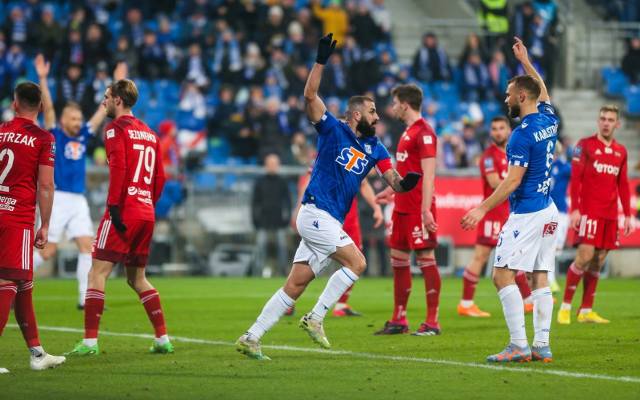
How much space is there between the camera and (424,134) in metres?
12.4

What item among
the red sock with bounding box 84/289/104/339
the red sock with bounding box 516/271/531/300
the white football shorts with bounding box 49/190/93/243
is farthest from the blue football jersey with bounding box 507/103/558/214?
the white football shorts with bounding box 49/190/93/243

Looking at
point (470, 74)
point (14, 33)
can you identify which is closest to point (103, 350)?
point (14, 33)

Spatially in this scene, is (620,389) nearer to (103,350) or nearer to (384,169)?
(384,169)

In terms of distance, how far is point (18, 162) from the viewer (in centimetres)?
942

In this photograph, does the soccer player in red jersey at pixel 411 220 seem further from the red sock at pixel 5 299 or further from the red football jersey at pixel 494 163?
the red sock at pixel 5 299

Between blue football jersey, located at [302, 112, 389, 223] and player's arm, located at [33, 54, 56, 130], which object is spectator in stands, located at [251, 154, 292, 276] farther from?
blue football jersey, located at [302, 112, 389, 223]

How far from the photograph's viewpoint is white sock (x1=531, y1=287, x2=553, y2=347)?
392 inches

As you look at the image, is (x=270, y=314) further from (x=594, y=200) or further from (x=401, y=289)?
(x=594, y=200)

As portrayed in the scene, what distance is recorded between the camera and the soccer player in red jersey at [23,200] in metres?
9.35

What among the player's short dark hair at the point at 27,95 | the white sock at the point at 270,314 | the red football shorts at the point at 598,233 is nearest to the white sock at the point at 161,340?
the white sock at the point at 270,314

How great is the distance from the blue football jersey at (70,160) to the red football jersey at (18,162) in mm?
5350

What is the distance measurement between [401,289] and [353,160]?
2.90m

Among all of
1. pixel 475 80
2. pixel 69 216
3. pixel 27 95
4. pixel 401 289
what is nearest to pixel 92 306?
pixel 27 95

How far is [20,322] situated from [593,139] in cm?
767
